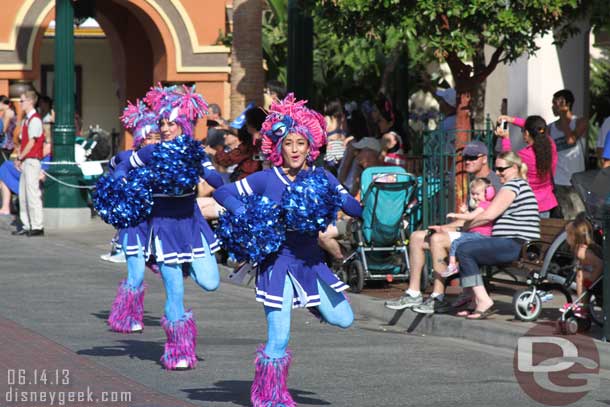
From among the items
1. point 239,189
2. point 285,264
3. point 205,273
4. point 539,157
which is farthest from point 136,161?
point 539,157

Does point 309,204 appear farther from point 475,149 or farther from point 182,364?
point 475,149

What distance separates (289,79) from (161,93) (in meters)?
6.25

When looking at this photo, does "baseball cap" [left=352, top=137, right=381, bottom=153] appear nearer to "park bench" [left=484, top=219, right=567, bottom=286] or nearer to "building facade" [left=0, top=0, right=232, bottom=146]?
"park bench" [left=484, top=219, right=567, bottom=286]

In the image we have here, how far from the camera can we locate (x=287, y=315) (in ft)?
28.6

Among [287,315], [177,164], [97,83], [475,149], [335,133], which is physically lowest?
[287,315]

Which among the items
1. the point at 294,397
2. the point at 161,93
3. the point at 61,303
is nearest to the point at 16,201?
the point at 61,303

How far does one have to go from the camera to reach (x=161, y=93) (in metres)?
11.1

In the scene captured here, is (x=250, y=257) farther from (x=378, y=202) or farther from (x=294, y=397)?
(x=378, y=202)

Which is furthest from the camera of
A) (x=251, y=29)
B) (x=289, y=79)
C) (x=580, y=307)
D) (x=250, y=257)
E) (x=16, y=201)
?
(x=16, y=201)

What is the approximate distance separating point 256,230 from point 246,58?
1219 cm

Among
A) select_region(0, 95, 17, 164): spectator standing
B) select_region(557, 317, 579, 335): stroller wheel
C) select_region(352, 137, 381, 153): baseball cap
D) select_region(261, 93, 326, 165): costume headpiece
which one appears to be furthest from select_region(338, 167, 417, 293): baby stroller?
select_region(0, 95, 17, 164): spectator standing

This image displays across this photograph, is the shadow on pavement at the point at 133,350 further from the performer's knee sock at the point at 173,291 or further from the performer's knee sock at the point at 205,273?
the performer's knee sock at the point at 205,273

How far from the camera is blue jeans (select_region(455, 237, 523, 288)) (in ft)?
40.4

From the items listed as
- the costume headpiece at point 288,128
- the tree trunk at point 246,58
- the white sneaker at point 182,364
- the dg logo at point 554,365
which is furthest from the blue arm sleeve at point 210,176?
the tree trunk at point 246,58
